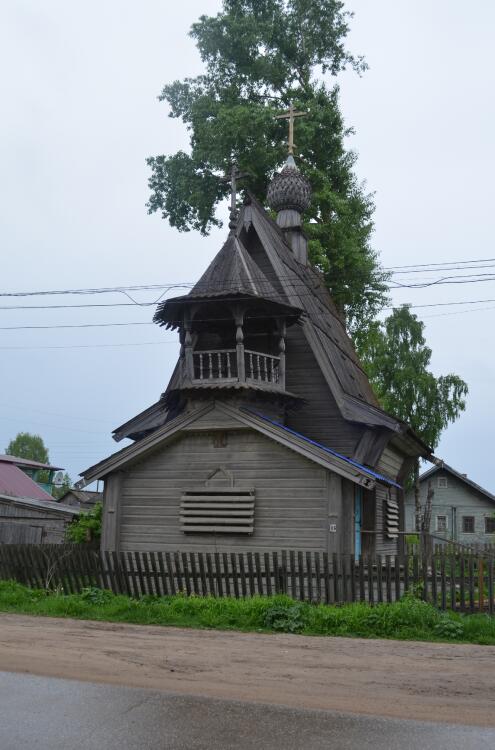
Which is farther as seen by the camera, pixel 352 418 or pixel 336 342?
pixel 336 342

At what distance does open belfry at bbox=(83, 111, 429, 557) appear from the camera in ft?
49.7

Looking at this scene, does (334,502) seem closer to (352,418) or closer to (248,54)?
(352,418)

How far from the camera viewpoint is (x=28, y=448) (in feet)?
306

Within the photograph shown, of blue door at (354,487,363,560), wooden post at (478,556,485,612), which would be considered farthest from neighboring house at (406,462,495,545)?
wooden post at (478,556,485,612)

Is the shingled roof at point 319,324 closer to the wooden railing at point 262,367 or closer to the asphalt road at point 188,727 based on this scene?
the wooden railing at point 262,367

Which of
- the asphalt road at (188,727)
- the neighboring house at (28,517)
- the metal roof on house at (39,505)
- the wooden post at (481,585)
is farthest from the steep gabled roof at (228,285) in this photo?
the metal roof on house at (39,505)

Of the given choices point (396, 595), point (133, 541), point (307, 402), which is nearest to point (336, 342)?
point (307, 402)

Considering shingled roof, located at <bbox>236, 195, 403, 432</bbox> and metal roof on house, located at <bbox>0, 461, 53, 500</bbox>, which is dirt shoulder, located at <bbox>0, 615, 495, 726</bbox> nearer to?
shingled roof, located at <bbox>236, 195, 403, 432</bbox>

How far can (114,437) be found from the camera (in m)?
20.2

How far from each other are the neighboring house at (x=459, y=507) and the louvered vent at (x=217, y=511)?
37099 millimetres

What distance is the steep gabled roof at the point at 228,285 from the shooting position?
16.2 m

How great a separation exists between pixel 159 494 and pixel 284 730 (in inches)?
423

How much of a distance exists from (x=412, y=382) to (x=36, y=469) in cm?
2872

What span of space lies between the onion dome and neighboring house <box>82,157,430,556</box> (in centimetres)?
467
